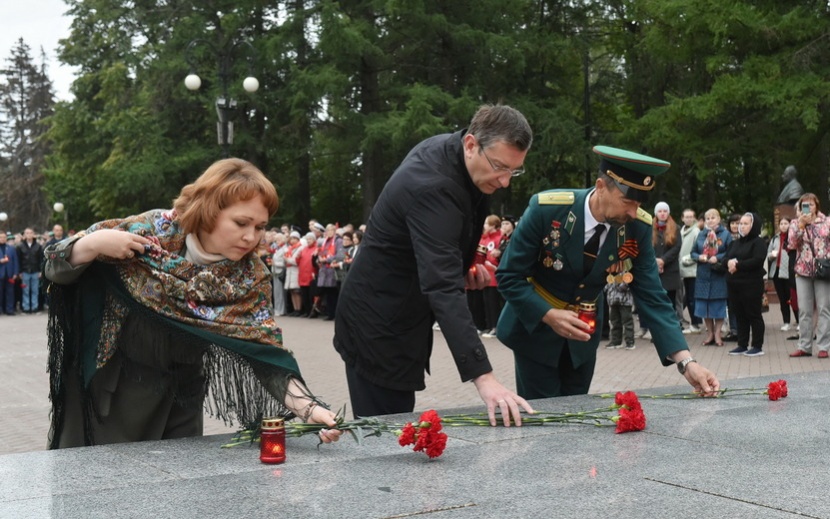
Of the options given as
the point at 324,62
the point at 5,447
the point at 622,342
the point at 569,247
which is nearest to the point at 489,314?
the point at 622,342

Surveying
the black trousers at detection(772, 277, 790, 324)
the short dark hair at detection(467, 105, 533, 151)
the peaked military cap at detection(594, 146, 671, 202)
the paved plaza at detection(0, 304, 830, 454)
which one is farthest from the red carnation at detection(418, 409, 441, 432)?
the black trousers at detection(772, 277, 790, 324)

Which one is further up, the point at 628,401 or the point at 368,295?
the point at 368,295

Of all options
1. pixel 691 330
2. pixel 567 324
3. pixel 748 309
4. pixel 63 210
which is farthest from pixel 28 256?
pixel 63 210

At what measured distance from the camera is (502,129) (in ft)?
11.6

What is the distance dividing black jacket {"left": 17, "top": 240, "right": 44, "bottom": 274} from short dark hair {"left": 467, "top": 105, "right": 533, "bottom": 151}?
21.1 meters

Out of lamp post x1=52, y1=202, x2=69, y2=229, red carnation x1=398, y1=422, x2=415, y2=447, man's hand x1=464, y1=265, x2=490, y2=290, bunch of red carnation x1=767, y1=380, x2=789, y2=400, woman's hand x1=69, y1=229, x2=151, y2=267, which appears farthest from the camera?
lamp post x1=52, y1=202, x2=69, y2=229

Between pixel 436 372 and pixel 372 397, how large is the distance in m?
6.77

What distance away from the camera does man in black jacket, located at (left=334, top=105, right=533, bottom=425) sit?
348 centimetres

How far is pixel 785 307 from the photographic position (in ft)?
49.1

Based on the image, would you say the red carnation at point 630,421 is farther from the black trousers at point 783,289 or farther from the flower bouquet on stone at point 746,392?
the black trousers at point 783,289

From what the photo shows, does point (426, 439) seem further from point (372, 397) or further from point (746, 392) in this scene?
point (746, 392)

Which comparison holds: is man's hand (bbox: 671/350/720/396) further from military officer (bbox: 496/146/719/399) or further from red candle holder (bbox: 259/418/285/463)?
red candle holder (bbox: 259/418/285/463)

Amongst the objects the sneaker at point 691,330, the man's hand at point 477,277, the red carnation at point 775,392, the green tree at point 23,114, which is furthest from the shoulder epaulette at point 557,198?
the green tree at point 23,114

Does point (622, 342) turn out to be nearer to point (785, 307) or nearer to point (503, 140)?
point (785, 307)
